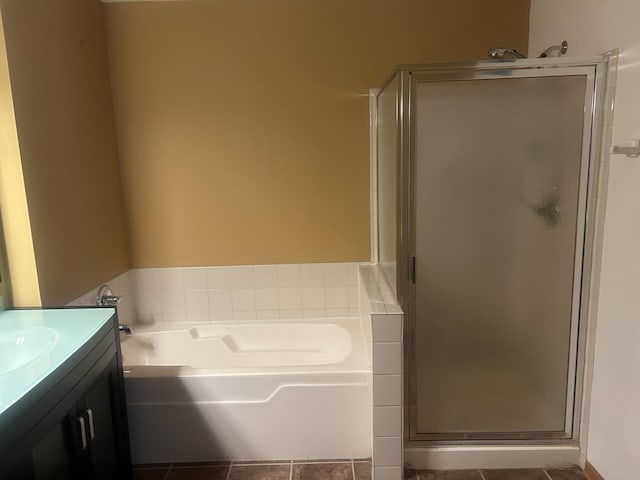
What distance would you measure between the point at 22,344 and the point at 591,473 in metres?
2.35

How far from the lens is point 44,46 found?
1935mm

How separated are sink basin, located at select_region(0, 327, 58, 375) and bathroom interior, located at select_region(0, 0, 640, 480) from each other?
0.01 meters

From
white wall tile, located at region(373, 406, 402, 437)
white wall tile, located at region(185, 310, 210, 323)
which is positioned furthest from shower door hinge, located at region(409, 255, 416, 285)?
white wall tile, located at region(185, 310, 210, 323)

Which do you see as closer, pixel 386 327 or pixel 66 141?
pixel 386 327

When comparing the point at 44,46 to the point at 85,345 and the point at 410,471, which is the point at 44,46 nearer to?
the point at 85,345

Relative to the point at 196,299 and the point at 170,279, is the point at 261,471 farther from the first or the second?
the point at 170,279

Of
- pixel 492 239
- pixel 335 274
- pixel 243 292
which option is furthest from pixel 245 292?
pixel 492 239

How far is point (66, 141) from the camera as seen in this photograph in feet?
6.84

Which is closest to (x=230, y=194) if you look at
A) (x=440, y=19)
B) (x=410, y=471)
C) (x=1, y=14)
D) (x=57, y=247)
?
(x=57, y=247)

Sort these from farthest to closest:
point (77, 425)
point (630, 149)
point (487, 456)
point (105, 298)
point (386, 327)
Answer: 1. point (105, 298)
2. point (487, 456)
3. point (386, 327)
4. point (630, 149)
5. point (77, 425)

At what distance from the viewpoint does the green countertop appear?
1.21 metres

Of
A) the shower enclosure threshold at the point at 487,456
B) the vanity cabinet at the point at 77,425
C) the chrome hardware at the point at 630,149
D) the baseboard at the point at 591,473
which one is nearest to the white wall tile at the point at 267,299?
the vanity cabinet at the point at 77,425

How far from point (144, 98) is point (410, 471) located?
7.96 ft

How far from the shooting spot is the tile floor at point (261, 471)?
6.52 feet
